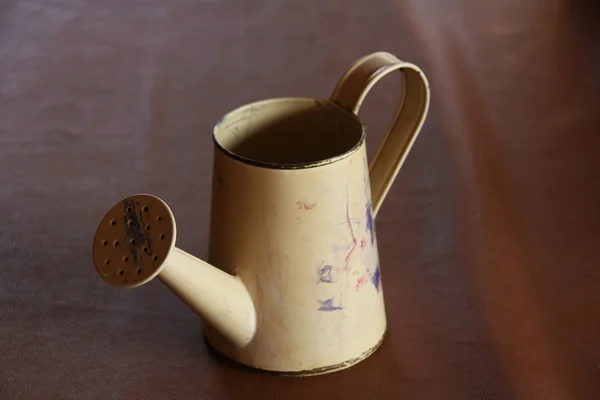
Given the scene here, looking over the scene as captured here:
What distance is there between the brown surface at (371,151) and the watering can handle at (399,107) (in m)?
0.11

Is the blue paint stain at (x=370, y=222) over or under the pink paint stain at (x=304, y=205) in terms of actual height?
under

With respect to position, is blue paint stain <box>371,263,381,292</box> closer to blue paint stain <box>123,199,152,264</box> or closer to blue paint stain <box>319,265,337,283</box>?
blue paint stain <box>319,265,337,283</box>

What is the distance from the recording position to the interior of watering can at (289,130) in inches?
25.3

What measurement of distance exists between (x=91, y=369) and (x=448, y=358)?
26 cm

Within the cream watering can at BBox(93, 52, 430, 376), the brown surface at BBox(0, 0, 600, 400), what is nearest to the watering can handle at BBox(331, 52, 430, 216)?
the cream watering can at BBox(93, 52, 430, 376)

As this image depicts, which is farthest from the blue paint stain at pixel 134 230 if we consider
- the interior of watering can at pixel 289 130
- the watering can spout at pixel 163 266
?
the interior of watering can at pixel 289 130

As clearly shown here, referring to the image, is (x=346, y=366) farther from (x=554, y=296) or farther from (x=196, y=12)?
(x=196, y=12)

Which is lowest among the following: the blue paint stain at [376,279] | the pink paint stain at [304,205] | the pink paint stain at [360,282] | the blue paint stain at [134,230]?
the blue paint stain at [376,279]

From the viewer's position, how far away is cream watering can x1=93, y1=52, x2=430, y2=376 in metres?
0.56

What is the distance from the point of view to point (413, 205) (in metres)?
0.83

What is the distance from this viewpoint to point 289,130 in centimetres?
67

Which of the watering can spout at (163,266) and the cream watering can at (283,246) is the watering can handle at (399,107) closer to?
the cream watering can at (283,246)

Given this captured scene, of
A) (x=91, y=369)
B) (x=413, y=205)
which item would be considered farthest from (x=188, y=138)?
(x=91, y=369)

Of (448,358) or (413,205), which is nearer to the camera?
(448,358)
